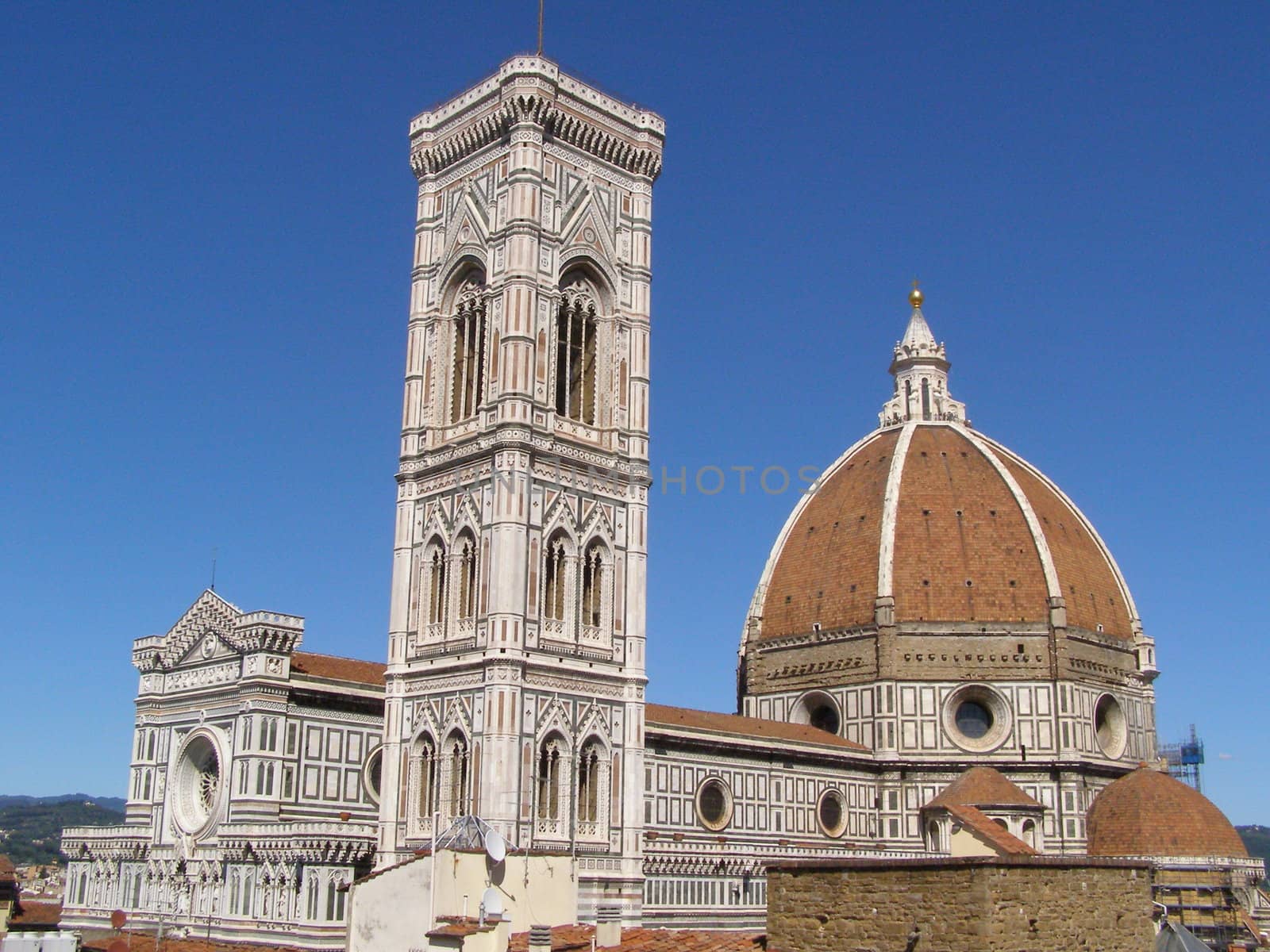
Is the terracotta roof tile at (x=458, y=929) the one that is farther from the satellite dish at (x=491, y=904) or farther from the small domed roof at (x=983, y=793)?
the small domed roof at (x=983, y=793)

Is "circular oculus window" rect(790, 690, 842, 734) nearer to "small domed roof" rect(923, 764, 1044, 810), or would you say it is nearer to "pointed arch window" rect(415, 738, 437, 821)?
"small domed roof" rect(923, 764, 1044, 810)

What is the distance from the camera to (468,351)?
46812 millimetres

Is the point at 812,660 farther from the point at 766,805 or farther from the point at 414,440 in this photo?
the point at 414,440

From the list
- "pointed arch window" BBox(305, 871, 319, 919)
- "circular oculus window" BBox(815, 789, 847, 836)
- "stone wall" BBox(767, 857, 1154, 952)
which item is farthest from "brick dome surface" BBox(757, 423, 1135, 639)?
"stone wall" BBox(767, 857, 1154, 952)

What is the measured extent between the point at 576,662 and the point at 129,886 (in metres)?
18.8

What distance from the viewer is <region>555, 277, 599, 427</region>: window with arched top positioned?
45906 mm

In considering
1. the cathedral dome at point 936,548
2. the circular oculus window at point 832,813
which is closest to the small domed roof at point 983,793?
the circular oculus window at point 832,813

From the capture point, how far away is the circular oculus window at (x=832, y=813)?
6203 centimetres

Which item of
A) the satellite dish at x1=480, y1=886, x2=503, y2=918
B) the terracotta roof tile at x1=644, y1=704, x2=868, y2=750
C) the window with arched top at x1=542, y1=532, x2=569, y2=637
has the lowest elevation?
the satellite dish at x1=480, y1=886, x2=503, y2=918

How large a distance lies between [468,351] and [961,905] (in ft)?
104

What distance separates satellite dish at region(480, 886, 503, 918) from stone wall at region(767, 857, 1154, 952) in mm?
4956

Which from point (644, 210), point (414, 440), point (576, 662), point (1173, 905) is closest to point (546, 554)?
point (576, 662)

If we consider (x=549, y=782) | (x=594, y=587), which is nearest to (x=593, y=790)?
(x=549, y=782)

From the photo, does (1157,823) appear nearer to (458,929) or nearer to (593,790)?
(593,790)
